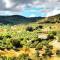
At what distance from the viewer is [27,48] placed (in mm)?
142875

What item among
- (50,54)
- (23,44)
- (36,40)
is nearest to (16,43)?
(23,44)

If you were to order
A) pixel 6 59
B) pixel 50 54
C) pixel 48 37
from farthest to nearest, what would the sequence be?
pixel 48 37, pixel 50 54, pixel 6 59

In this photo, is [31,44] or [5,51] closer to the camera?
[5,51]

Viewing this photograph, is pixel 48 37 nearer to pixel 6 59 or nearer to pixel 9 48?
pixel 9 48

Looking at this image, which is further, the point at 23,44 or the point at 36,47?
the point at 23,44

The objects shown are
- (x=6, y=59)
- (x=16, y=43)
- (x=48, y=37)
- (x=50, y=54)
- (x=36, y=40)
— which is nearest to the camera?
(x=6, y=59)

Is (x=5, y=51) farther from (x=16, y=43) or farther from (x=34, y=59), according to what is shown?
(x=34, y=59)

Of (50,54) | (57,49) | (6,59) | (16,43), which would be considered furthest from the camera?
(16,43)

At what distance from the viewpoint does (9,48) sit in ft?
458

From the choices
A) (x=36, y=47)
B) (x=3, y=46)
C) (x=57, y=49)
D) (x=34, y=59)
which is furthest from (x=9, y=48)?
(x=34, y=59)

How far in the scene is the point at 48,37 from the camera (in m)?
174

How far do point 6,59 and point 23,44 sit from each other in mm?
56667

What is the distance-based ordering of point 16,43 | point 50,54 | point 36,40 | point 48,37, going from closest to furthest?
point 50,54 < point 16,43 < point 36,40 < point 48,37

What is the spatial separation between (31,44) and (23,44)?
6153 millimetres
